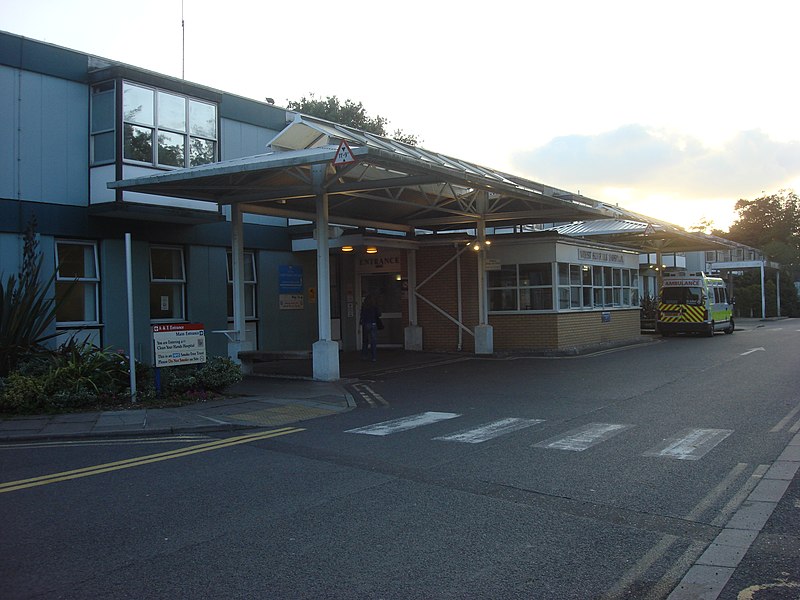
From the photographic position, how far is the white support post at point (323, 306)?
49.9 feet

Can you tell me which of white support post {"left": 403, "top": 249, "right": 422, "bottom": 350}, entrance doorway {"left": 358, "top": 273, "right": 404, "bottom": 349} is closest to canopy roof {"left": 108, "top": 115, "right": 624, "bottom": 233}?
white support post {"left": 403, "top": 249, "right": 422, "bottom": 350}

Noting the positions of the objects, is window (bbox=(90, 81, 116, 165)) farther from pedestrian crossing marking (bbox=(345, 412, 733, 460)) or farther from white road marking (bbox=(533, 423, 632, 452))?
white road marking (bbox=(533, 423, 632, 452))

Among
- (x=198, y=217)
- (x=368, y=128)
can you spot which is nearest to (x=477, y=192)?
(x=198, y=217)

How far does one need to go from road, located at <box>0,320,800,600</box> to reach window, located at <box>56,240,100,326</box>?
7.30 meters

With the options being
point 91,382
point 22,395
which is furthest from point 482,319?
point 22,395

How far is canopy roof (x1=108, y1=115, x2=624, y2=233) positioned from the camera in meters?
13.5

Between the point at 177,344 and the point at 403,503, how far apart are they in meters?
A: 7.85

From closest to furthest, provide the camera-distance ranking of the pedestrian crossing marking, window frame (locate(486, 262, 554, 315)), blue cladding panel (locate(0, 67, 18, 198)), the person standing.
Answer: the pedestrian crossing marking
blue cladding panel (locate(0, 67, 18, 198))
the person standing
window frame (locate(486, 262, 554, 315))

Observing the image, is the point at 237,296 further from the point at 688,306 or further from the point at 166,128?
the point at 688,306

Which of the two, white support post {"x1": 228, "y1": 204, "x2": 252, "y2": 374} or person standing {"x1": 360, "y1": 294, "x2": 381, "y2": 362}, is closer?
white support post {"x1": 228, "y1": 204, "x2": 252, "y2": 374}

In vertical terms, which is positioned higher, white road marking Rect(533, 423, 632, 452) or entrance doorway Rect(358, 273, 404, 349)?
entrance doorway Rect(358, 273, 404, 349)

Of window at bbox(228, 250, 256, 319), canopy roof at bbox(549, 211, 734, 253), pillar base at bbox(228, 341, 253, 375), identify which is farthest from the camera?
canopy roof at bbox(549, 211, 734, 253)

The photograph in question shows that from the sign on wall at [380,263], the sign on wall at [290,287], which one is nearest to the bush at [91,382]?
the sign on wall at [290,287]

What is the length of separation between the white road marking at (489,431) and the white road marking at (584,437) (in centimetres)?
75
